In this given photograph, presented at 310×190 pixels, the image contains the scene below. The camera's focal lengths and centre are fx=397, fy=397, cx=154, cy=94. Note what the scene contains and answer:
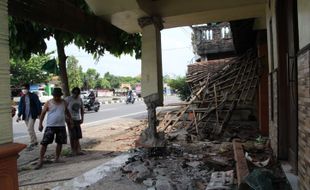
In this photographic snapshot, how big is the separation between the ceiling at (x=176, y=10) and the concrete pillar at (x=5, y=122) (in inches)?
194

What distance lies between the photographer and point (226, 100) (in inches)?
496

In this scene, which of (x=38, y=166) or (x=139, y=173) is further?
(x=38, y=166)

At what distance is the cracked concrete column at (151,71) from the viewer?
27.1 feet

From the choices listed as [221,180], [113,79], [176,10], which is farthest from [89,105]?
[113,79]

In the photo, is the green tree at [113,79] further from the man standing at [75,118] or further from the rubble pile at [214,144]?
the man standing at [75,118]

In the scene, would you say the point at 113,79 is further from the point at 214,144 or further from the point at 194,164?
the point at 194,164

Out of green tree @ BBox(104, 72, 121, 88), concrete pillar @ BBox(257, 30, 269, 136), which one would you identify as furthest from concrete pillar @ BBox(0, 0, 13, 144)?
green tree @ BBox(104, 72, 121, 88)

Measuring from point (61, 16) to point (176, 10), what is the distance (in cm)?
281

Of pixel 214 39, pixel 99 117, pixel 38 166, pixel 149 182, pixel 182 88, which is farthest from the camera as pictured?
pixel 182 88

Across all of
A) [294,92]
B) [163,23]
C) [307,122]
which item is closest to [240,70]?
[163,23]

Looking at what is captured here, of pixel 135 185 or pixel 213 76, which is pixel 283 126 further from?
pixel 213 76

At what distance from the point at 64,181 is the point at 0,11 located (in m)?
4.18

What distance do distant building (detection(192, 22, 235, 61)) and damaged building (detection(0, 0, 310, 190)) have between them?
3751mm

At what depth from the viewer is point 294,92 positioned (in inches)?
197
